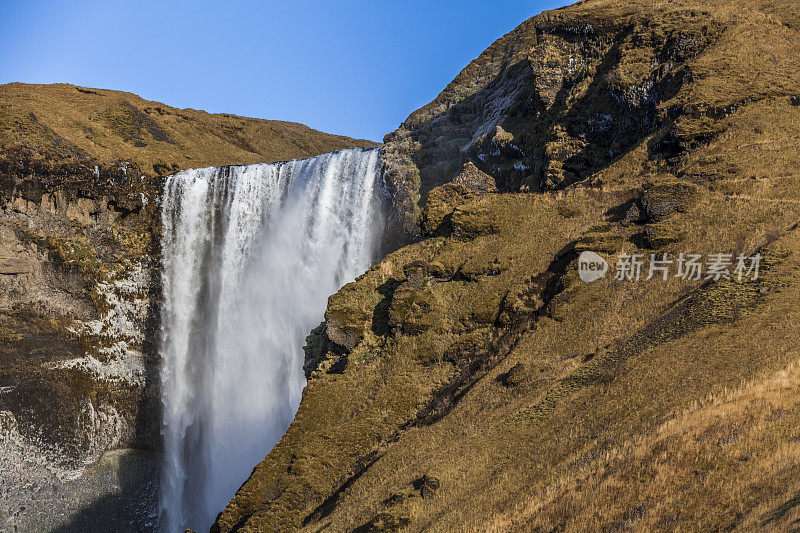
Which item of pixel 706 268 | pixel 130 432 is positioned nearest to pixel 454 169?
pixel 706 268

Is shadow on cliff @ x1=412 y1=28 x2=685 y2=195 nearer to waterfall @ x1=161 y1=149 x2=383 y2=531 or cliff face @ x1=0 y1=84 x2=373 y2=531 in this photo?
waterfall @ x1=161 y1=149 x2=383 y2=531

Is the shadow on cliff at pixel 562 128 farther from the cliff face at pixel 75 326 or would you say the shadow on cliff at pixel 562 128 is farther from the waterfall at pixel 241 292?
the cliff face at pixel 75 326

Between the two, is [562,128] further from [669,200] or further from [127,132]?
[127,132]

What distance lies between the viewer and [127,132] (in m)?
48.9

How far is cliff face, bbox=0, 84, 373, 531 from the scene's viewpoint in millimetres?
34688

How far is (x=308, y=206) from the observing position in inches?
1538

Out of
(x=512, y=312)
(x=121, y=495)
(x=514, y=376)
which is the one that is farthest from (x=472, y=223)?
(x=121, y=495)

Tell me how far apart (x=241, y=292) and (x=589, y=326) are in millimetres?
25409

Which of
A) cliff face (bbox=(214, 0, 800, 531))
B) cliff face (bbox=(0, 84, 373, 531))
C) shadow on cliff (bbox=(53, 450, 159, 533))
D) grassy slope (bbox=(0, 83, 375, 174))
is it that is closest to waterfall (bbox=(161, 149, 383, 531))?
shadow on cliff (bbox=(53, 450, 159, 533))

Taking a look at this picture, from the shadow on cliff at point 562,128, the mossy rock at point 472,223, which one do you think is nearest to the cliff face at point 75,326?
the shadow on cliff at point 562,128

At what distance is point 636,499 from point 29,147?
3960cm

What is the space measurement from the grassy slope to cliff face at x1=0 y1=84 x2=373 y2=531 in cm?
25

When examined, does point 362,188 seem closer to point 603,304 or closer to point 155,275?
point 155,275

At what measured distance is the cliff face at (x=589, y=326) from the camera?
43.9 feet
